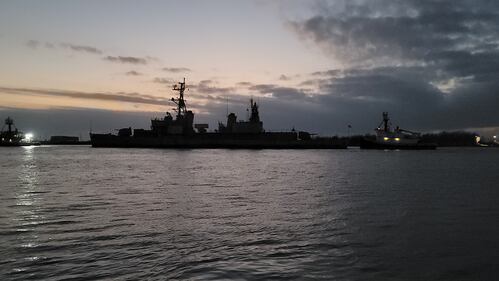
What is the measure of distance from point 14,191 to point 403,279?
22139 millimetres

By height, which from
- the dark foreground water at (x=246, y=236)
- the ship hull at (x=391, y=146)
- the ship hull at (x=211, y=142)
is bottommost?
the dark foreground water at (x=246, y=236)

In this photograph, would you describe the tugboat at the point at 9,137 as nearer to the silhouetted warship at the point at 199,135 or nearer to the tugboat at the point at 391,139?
the silhouetted warship at the point at 199,135

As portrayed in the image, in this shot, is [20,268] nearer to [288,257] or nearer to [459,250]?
[288,257]

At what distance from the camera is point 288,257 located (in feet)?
31.9

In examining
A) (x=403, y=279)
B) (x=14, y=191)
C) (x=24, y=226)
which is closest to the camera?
(x=403, y=279)

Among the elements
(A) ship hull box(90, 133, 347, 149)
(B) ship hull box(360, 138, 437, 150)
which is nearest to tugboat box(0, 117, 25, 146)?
(A) ship hull box(90, 133, 347, 149)

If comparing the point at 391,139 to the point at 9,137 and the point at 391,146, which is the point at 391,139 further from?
the point at 9,137

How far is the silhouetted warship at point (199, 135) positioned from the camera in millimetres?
117812

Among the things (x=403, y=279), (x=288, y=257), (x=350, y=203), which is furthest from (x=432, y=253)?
(x=350, y=203)

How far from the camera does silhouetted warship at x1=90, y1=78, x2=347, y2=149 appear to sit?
11781cm

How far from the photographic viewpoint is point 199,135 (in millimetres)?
120438

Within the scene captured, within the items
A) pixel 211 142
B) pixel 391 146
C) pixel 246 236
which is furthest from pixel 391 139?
pixel 246 236

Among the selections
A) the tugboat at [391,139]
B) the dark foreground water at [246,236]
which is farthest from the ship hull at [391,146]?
the dark foreground water at [246,236]

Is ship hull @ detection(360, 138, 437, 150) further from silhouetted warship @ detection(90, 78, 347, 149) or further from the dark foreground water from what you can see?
the dark foreground water
